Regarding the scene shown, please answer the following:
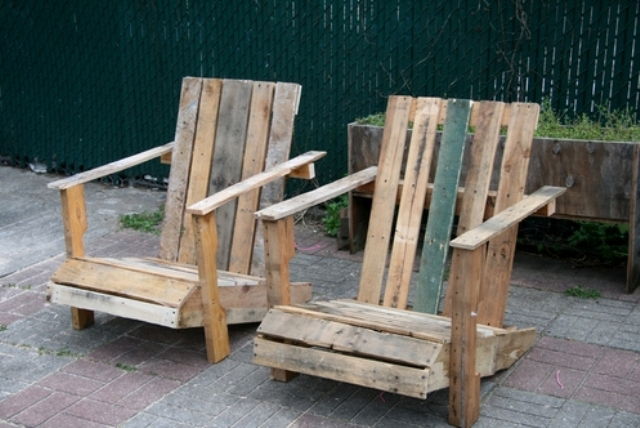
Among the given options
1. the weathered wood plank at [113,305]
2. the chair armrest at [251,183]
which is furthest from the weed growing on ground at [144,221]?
the chair armrest at [251,183]

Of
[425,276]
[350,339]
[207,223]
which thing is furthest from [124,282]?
[425,276]

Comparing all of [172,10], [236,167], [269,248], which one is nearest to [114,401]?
[269,248]

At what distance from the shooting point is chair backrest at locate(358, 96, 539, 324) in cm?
394

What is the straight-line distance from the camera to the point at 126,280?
400cm

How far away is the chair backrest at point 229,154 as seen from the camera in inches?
175

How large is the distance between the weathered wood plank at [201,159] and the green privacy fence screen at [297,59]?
174 cm

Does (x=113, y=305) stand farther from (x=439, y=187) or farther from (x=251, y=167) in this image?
(x=439, y=187)

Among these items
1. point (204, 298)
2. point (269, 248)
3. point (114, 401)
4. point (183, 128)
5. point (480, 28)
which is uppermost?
point (480, 28)

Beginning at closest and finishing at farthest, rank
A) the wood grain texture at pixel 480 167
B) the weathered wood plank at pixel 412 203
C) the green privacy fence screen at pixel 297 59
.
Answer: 1. the wood grain texture at pixel 480 167
2. the weathered wood plank at pixel 412 203
3. the green privacy fence screen at pixel 297 59

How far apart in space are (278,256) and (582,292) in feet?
6.62

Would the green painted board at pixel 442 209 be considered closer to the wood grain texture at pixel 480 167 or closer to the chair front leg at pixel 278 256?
the wood grain texture at pixel 480 167

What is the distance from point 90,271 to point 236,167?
93cm

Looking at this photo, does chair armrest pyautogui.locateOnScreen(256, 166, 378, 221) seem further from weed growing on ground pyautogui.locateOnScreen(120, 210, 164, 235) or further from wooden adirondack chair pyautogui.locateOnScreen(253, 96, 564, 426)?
weed growing on ground pyautogui.locateOnScreen(120, 210, 164, 235)

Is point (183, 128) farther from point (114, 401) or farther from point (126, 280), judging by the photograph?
point (114, 401)
